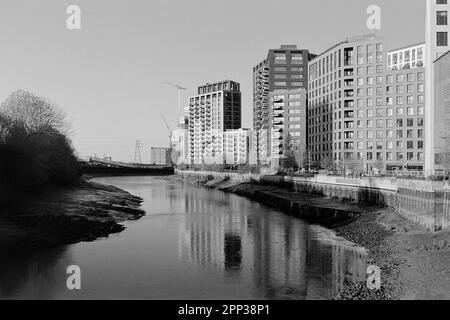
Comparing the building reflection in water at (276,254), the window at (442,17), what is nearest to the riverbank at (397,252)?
the building reflection in water at (276,254)

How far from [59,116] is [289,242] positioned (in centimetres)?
6977

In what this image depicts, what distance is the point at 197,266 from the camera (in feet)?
124

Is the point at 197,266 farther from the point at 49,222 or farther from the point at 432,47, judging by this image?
the point at 432,47

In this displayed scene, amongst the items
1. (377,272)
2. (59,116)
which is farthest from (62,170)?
(377,272)

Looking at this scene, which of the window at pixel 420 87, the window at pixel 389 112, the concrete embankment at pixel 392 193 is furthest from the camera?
the window at pixel 389 112

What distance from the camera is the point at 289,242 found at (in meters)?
48.4

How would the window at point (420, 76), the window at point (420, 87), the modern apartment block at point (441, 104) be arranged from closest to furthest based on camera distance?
the modern apartment block at point (441, 104) < the window at point (420, 76) < the window at point (420, 87)

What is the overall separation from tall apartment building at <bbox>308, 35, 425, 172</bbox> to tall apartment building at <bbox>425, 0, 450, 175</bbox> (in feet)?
135

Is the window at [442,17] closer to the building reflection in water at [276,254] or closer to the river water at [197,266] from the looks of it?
the building reflection in water at [276,254]

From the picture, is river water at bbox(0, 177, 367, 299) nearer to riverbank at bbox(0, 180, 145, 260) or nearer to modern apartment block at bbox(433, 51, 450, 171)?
riverbank at bbox(0, 180, 145, 260)

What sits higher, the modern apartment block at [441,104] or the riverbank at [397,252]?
the modern apartment block at [441,104]

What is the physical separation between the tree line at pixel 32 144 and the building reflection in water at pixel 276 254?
28.5 m

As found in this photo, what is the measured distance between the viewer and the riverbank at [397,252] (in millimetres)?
27719
